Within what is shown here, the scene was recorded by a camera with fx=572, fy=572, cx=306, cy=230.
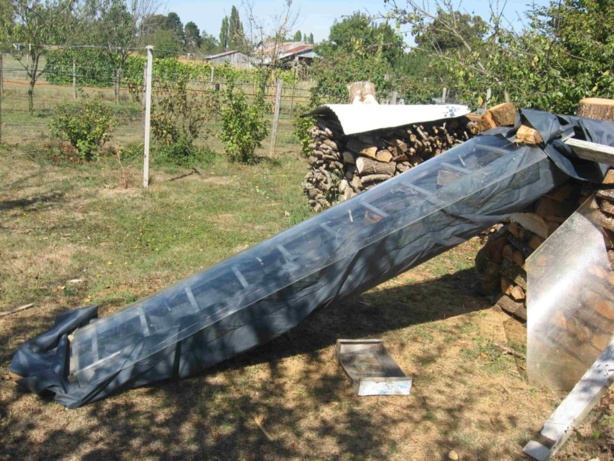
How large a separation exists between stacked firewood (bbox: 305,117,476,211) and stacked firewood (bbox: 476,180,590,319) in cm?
222

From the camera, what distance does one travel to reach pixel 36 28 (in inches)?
663

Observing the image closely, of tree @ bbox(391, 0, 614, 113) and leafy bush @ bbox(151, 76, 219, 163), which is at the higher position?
tree @ bbox(391, 0, 614, 113)

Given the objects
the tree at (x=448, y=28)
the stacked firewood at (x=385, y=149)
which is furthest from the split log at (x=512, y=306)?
the tree at (x=448, y=28)

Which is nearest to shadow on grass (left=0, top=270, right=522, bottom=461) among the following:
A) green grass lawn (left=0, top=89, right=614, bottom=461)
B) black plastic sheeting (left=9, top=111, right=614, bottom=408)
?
green grass lawn (left=0, top=89, right=614, bottom=461)

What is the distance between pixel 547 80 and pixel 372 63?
37.6 feet

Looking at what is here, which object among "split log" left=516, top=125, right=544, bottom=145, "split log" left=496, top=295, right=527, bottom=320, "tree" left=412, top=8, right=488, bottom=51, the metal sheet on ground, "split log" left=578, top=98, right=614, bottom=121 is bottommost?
"split log" left=496, top=295, right=527, bottom=320

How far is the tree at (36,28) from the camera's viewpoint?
1677 centimetres

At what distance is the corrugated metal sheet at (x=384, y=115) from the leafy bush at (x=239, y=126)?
4.47 meters

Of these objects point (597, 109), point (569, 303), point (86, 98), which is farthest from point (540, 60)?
point (86, 98)

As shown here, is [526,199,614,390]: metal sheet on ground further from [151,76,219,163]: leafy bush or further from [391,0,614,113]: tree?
[151,76,219,163]: leafy bush

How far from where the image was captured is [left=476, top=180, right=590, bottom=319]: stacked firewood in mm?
4996

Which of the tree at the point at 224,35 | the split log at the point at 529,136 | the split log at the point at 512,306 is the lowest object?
the split log at the point at 512,306

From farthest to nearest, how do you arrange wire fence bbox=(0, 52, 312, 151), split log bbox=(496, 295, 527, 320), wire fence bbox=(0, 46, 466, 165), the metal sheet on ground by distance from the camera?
wire fence bbox=(0, 46, 466, 165) < wire fence bbox=(0, 52, 312, 151) < split log bbox=(496, 295, 527, 320) < the metal sheet on ground

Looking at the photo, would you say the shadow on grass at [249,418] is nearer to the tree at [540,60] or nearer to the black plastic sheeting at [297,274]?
the black plastic sheeting at [297,274]
